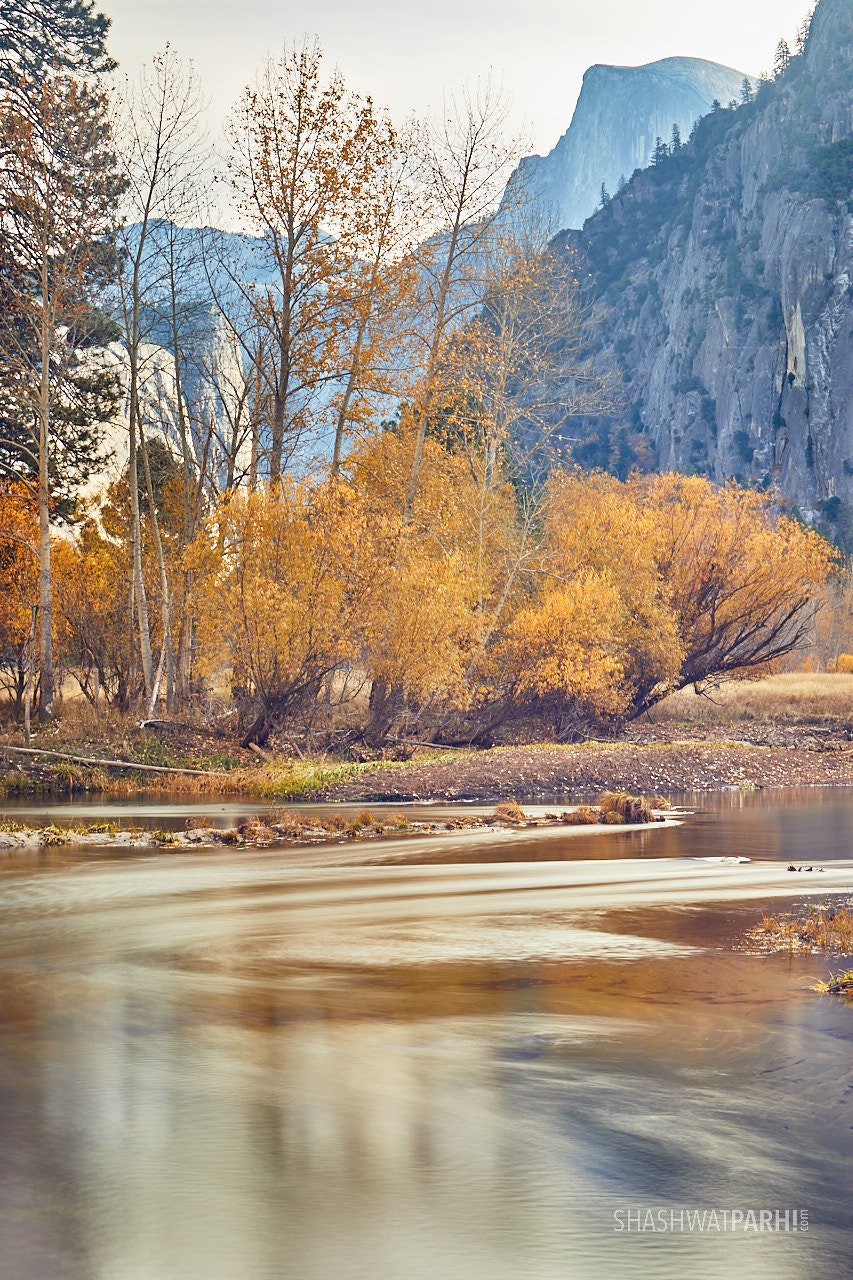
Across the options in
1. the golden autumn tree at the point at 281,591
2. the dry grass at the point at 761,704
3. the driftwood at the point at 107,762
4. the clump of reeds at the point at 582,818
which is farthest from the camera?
the dry grass at the point at 761,704

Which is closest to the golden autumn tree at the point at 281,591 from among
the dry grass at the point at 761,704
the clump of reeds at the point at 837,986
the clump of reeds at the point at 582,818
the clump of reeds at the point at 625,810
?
the clump of reeds at the point at 582,818

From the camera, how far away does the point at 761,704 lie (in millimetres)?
56344

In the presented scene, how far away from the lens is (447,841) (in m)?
21.6

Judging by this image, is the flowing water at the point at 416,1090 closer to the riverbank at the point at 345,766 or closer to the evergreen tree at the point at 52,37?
the riverbank at the point at 345,766

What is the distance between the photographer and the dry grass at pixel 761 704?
176ft

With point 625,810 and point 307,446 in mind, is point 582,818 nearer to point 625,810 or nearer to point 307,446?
point 625,810

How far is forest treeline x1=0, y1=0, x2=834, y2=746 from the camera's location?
33.3 m

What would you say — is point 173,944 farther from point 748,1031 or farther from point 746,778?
point 746,778

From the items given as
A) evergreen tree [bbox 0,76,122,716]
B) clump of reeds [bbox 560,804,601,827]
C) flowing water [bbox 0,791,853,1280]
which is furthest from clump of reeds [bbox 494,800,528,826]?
evergreen tree [bbox 0,76,122,716]

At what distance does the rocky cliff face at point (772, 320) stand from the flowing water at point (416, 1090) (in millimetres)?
126707

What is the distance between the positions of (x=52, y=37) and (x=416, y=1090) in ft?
127

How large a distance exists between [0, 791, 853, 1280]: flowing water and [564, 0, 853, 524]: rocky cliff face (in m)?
127

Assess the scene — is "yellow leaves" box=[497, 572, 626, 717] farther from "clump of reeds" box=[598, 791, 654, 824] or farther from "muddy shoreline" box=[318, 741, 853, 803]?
"clump of reeds" box=[598, 791, 654, 824]

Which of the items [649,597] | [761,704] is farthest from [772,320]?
[649,597]
